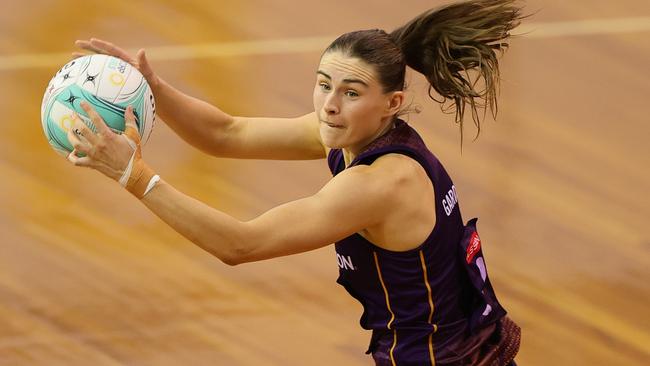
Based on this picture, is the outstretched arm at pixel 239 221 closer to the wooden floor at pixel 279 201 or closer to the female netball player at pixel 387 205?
the female netball player at pixel 387 205

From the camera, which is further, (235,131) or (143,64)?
(235,131)

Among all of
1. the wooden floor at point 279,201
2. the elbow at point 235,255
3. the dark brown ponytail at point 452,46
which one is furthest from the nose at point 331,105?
the wooden floor at point 279,201

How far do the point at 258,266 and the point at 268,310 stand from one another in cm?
46

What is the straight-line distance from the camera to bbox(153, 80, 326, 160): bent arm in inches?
134

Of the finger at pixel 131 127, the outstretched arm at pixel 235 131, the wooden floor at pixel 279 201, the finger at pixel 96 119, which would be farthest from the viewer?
the wooden floor at pixel 279 201

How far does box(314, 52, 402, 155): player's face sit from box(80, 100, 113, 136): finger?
0.59 metres

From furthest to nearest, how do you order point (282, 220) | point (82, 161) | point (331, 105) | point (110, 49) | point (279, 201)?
1. point (279, 201)
2. point (110, 49)
3. point (331, 105)
4. point (282, 220)
5. point (82, 161)

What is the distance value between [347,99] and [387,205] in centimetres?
31

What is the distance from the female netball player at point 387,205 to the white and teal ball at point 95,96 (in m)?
0.07

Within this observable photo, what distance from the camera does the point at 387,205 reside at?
2771mm

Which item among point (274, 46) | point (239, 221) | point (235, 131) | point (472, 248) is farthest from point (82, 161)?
point (274, 46)

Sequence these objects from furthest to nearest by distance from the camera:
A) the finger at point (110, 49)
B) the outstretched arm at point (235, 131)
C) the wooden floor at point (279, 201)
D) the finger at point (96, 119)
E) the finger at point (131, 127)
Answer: the wooden floor at point (279, 201) → the outstretched arm at point (235, 131) → the finger at point (110, 49) → the finger at point (131, 127) → the finger at point (96, 119)

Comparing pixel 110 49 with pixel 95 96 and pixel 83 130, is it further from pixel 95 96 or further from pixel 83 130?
pixel 83 130

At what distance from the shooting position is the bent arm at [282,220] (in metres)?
2.61
